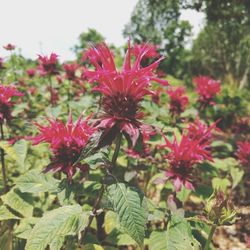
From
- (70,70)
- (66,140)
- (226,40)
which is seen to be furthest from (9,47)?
(226,40)

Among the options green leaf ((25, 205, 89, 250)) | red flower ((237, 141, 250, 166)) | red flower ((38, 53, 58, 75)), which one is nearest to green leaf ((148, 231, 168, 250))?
green leaf ((25, 205, 89, 250))

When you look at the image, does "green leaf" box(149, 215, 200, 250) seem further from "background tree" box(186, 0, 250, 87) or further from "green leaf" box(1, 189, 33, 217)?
"background tree" box(186, 0, 250, 87)

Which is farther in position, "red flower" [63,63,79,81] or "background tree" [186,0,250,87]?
"background tree" [186,0,250,87]

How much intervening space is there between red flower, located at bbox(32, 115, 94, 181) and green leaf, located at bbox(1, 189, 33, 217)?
447mm

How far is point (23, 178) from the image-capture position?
1.65m

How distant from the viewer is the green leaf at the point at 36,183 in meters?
1.56

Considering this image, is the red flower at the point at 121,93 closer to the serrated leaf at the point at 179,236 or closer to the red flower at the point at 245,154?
the serrated leaf at the point at 179,236

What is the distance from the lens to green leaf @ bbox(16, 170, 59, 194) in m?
1.56

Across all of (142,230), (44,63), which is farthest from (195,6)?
(142,230)

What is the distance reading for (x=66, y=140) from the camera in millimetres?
1471

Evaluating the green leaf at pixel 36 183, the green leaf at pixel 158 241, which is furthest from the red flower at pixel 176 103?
the green leaf at pixel 36 183

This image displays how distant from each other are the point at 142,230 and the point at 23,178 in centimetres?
72

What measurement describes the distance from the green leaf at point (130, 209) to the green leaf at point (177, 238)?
0.38m

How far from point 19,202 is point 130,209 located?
2.90ft
